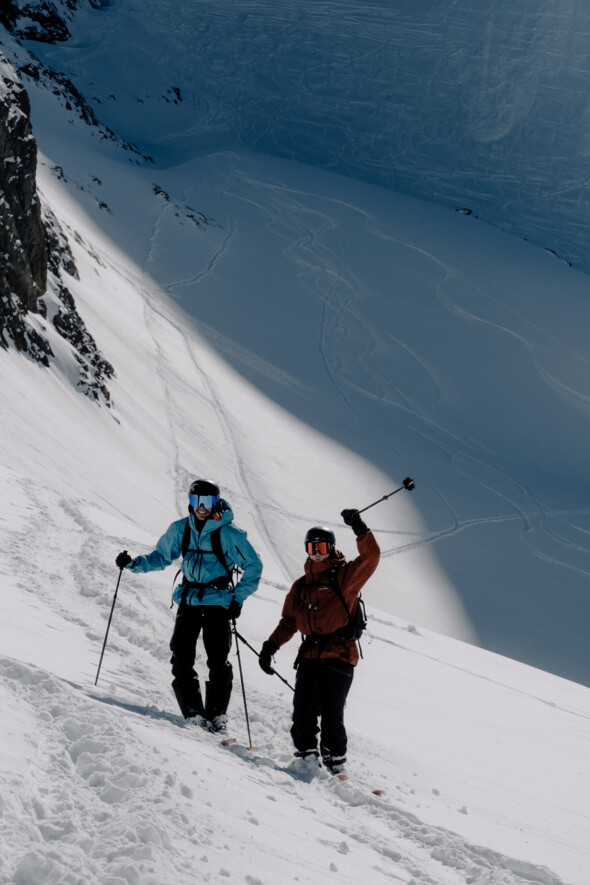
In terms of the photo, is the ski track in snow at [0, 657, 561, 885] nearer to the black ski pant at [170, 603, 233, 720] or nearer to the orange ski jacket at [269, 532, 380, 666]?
the black ski pant at [170, 603, 233, 720]

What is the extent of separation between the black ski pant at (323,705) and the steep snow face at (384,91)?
1914 inches

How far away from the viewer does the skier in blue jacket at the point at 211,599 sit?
5.46m

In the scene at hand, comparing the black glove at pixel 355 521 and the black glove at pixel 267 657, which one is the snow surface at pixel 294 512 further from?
the black glove at pixel 355 521

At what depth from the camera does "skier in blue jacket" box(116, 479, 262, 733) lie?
546 centimetres

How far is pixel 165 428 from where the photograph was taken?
66.7ft

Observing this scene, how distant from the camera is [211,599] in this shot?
18.0ft

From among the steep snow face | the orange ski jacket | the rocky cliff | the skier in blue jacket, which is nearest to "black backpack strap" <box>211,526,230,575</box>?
the skier in blue jacket

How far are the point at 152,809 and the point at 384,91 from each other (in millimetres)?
61928

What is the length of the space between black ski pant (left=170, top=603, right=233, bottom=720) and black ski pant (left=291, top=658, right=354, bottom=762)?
433 mm

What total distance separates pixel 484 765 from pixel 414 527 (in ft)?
51.6

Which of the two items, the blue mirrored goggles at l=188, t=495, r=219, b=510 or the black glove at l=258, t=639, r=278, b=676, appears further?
the black glove at l=258, t=639, r=278, b=676

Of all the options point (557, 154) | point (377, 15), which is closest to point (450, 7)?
point (377, 15)

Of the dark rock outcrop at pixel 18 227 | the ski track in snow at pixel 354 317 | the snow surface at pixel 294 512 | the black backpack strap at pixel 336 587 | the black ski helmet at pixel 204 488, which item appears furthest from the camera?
the ski track in snow at pixel 354 317

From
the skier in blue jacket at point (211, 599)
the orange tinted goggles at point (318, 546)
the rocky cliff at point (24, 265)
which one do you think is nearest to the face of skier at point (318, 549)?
the orange tinted goggles at point (318, 546)
